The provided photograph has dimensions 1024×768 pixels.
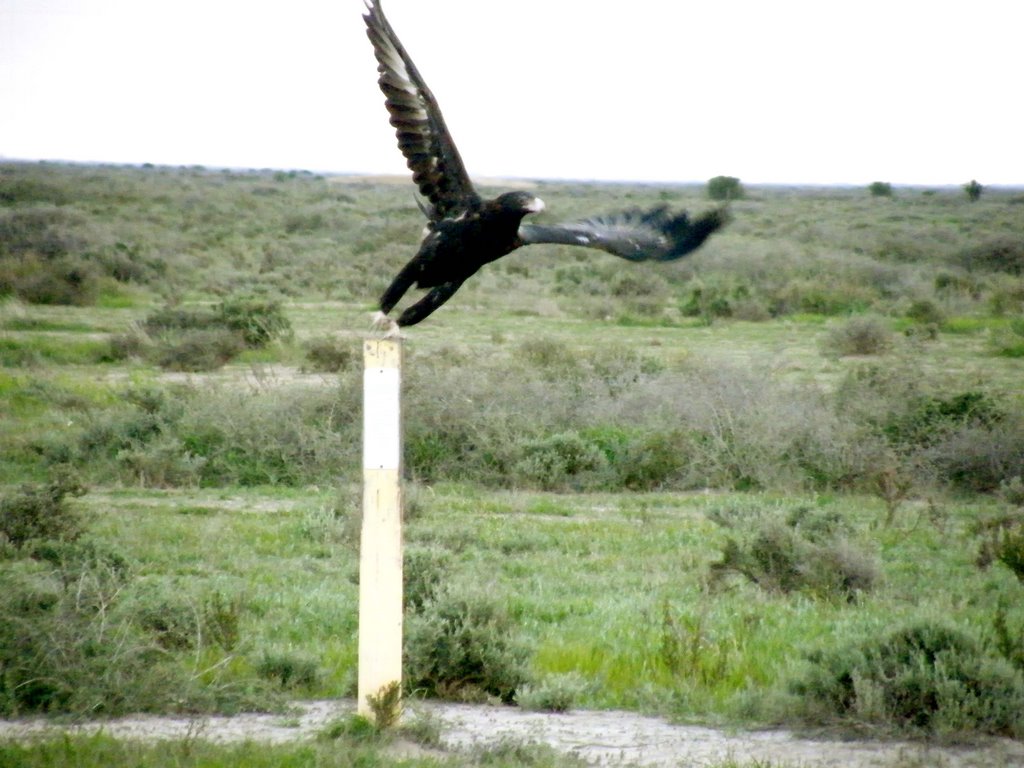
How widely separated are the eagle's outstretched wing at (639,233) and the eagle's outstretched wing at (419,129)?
448 mm

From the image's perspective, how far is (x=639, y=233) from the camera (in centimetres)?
780

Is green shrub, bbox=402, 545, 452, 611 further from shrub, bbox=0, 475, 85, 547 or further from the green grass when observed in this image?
shrub, bbox=0, 475, 85, 547

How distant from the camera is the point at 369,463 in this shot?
17.8 ft

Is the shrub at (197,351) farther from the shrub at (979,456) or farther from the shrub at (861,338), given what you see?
the shrub at (979,456)

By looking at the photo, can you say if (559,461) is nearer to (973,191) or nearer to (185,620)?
(185,620)

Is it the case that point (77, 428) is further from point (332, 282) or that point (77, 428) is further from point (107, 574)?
point (332, 282)

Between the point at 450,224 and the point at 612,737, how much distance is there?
2900 mm

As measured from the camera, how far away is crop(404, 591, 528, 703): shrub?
6.49m

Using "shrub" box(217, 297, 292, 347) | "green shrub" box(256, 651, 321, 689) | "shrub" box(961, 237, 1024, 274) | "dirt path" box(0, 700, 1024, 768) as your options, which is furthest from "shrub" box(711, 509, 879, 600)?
"shrub" box(961, 237, 1024, 274)

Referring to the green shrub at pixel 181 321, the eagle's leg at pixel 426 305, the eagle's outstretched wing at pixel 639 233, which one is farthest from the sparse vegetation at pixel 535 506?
the eagle's outstretched wing at pixel 639 233

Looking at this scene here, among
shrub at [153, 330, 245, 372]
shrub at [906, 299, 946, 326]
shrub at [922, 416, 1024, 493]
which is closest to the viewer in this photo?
shrub at [922, 416, 1024, 493]

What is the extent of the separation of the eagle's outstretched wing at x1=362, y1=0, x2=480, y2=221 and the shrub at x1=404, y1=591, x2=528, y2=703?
2.35 meters

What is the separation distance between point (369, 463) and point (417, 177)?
263cm

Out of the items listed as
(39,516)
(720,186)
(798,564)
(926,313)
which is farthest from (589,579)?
(720,186)
